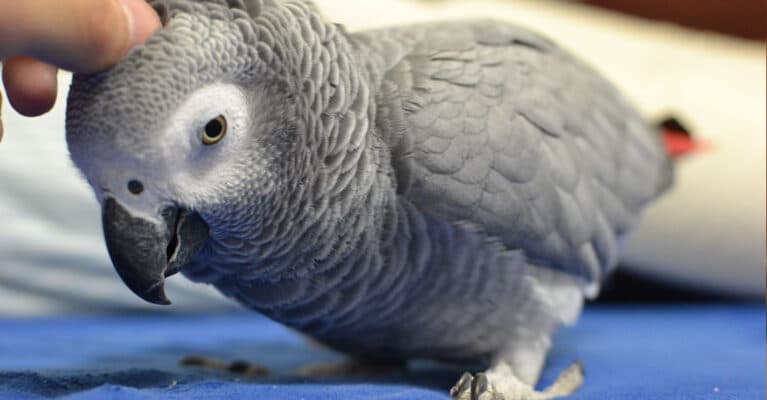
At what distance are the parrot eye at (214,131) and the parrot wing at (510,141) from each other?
0.78 feet

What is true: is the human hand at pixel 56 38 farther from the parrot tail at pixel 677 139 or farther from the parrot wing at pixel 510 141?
the parrot tail at pixel 677 139

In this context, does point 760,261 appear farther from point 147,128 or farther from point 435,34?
point 147,128

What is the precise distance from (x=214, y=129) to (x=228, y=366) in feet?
1.71

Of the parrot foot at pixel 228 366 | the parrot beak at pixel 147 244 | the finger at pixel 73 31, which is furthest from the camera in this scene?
the parrot foot at pixel 228 366

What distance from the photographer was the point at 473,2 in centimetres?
225

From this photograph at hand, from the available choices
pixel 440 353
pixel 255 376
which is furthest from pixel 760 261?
pixel 255 376

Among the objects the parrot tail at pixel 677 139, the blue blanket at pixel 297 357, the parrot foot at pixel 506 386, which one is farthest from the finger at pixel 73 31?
the parrot tail at pixel 677 139

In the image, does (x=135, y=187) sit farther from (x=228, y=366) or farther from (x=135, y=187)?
(x=228, y=366)

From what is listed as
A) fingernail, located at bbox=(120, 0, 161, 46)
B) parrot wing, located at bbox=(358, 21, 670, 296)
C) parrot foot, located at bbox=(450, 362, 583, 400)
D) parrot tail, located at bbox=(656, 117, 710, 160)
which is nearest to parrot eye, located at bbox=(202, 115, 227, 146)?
fingernail, located at bbox=(120, 0, 161, 46)

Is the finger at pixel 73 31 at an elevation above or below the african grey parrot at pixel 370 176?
above

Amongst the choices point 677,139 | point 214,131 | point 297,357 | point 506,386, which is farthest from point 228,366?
point 677,139

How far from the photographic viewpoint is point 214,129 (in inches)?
32.7

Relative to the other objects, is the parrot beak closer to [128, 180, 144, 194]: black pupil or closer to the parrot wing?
[128, 180, 144, 194]: black pupil

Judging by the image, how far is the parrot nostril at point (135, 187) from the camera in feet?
2.66
